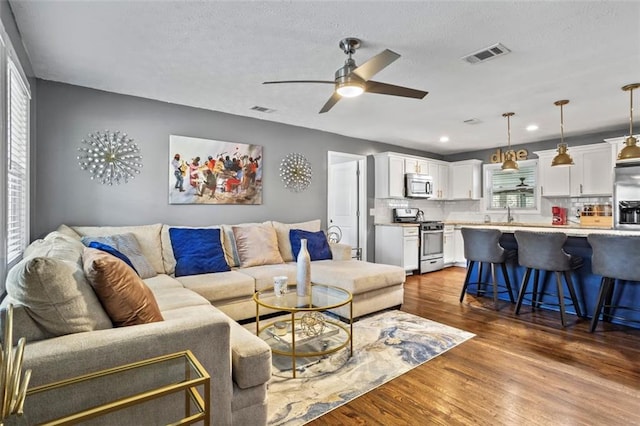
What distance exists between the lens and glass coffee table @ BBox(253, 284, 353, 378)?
2555 mm

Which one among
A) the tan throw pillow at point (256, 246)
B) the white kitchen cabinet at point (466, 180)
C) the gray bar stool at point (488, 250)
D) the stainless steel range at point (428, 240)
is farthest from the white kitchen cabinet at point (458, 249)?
the tan throw pillow at point (256, 246)

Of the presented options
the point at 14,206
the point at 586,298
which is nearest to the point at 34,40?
the point at 14,206

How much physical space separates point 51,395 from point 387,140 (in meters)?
5.88

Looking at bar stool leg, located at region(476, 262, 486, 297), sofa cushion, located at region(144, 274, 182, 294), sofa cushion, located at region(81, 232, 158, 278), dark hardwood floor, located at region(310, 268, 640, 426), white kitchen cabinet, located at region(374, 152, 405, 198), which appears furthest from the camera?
white kitchen cabinet, located at region(374, 152, 405, 198)

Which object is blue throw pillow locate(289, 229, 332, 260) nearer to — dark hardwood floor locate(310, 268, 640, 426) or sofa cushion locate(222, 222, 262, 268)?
sofa cushion locate(222, 222, 262, 268)

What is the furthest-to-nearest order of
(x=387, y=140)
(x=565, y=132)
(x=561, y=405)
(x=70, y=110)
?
(x=387, y=140), (x=565, y=132), (x=70, y=110), (x=561, y=405)

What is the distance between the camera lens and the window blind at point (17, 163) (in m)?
2.34

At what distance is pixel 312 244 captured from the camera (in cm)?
445

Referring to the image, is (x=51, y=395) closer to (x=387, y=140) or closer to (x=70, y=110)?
(x=70, y=110)

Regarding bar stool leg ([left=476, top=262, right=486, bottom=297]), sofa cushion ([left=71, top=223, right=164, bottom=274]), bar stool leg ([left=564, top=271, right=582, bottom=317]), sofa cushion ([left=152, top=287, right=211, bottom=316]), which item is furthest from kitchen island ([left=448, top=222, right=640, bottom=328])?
sofa cushion ([left=71, top=223, right=164, bottom=274])

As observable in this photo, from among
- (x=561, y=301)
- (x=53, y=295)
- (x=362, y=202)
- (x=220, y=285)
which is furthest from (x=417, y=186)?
(x=53, y=295)

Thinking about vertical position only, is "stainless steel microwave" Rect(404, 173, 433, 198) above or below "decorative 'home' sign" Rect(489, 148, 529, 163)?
below

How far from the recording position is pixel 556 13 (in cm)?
221

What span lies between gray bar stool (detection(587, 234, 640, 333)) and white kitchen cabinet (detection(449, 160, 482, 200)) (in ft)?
12.7
